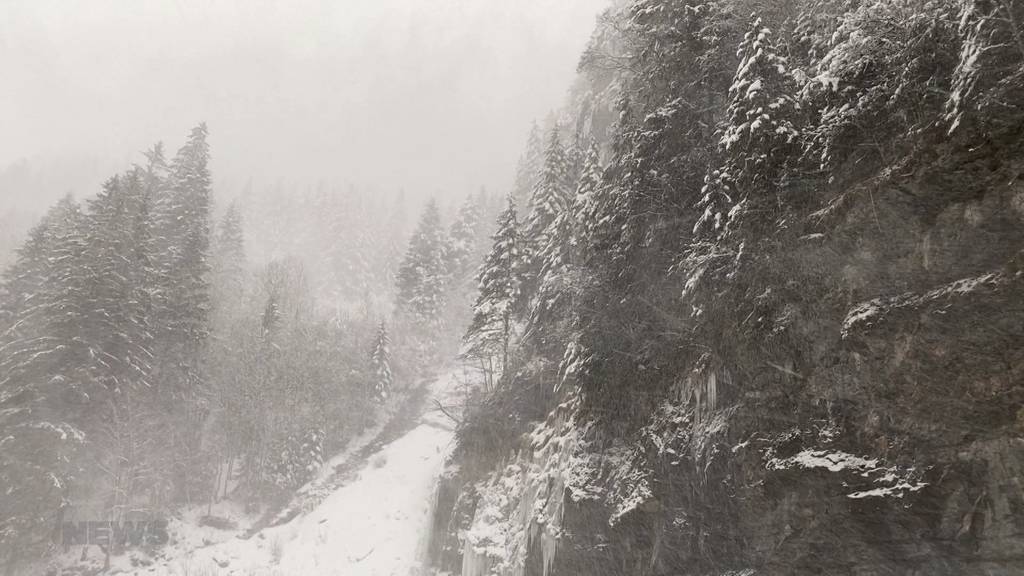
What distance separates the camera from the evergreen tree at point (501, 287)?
27.7m

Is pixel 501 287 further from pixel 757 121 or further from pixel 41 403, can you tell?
pixel 41 403

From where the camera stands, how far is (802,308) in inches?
377

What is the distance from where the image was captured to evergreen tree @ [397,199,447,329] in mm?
49656

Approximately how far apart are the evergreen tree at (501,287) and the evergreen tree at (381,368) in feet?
55.6

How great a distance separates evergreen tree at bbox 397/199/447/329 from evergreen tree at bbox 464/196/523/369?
71.0ft

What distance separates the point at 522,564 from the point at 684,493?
6769 millimetres

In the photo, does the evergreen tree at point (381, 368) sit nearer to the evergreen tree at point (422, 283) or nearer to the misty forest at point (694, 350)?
the evergreen tree at point (422, 283)

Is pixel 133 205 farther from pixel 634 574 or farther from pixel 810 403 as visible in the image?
pixel 810 403

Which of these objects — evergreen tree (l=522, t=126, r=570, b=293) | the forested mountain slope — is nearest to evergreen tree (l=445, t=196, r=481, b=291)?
evergreen tree (l=522, t=126, r=570, b=293)

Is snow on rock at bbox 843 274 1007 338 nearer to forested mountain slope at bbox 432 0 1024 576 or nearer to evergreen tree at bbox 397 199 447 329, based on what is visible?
forested mountain slope at bbox 432 0 1024 576

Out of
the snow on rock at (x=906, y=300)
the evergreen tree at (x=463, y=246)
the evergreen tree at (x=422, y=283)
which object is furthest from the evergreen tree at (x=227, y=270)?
the snow on rock at (x=906, y=300)

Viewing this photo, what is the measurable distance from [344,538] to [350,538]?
0.29 metres

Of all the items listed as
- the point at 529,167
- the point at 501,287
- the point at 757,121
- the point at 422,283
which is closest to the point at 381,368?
the point at 422,283

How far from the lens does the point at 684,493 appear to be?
36.5 feet
